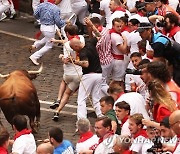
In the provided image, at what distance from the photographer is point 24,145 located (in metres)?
10.9

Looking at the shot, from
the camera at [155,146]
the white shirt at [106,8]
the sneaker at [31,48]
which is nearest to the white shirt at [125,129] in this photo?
the camera at [155,146]

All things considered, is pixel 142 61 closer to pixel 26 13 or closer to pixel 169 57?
pixel 169 57

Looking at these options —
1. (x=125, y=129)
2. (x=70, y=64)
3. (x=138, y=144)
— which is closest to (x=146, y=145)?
(x=138, y=144)

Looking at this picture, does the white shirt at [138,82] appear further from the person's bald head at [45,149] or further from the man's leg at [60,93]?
the person's bald head at [45,149]

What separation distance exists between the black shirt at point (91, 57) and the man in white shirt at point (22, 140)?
2.33 metres

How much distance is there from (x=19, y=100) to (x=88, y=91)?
4.73ft

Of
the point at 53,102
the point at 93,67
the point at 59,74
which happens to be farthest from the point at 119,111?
the point at 59,74

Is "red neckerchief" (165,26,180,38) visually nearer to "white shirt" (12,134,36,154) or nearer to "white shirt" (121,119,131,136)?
"white shirt" (121,119,131,136)

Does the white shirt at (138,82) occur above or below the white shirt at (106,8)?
above

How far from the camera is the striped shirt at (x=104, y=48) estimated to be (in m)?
13.5

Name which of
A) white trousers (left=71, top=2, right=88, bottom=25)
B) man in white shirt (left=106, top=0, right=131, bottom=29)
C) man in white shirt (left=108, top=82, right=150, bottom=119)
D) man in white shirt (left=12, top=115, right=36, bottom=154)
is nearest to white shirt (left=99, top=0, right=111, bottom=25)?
man in white shirt (left=106, top=0, right=131, bottom=29)

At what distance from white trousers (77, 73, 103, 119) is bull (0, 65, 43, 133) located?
84 centimetres

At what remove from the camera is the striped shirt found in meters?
13.5

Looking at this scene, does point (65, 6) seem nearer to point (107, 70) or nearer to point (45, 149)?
point (107, 70)
